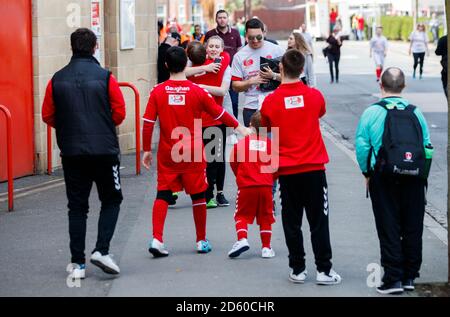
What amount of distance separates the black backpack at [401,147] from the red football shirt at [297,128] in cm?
52

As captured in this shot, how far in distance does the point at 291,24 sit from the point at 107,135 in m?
68.2

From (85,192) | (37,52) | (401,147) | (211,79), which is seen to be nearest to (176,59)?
(85,192)

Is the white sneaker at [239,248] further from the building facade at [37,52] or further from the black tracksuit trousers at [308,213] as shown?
the building facade at [37,52]

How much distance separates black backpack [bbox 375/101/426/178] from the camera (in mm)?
7508

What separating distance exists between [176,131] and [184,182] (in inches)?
16.7

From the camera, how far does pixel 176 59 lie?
28.7 feet

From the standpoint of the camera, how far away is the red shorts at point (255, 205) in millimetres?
9023

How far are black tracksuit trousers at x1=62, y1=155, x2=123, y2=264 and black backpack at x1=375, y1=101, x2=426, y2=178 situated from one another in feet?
6.42

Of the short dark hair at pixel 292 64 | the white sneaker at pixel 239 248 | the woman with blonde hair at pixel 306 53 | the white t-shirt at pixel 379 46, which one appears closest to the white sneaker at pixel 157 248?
the white sneaker at pixel 239 248

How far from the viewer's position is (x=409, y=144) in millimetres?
7543

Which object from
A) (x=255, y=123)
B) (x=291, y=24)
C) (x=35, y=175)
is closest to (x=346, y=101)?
(x=35, y=175)

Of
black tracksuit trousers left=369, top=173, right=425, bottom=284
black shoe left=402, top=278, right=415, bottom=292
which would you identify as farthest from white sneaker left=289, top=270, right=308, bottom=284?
black shoe left=402, top=278, right=415, bottom=292

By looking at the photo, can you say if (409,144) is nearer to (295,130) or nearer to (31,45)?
(295,130)
